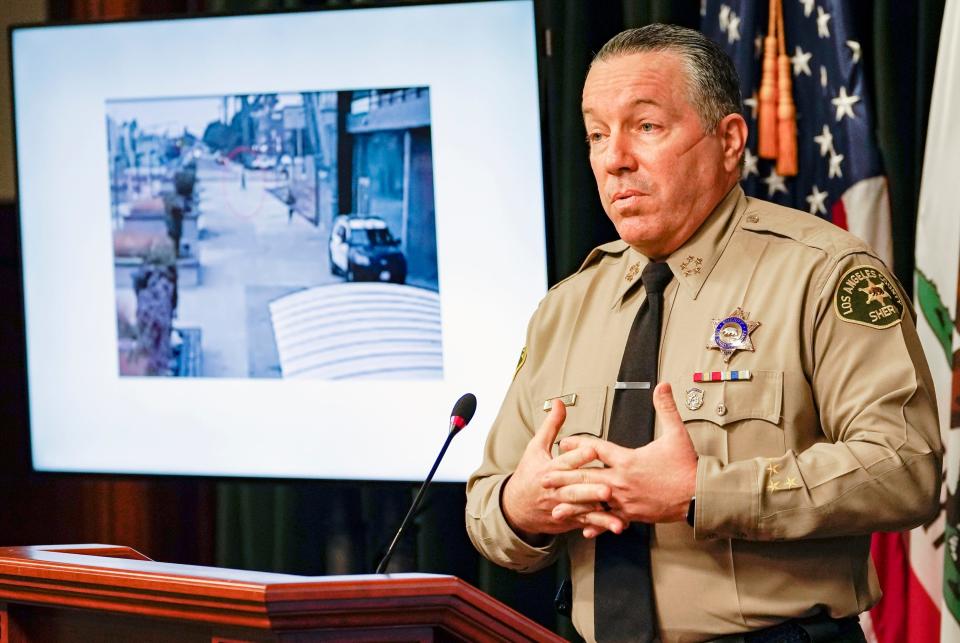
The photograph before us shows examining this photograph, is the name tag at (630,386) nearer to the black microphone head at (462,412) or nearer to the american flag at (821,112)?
the black microphone head at (462,412)

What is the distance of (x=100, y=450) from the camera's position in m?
3.30

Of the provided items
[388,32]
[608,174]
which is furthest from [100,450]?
[608,174]

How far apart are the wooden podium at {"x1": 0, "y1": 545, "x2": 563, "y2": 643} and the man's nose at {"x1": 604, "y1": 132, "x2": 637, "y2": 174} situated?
0.85m

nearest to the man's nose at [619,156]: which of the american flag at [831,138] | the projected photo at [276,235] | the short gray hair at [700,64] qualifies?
the short gray hair at [700,64]

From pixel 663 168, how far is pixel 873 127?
1097mm

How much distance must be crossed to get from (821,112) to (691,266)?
1055 mm

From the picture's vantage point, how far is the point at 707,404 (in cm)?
188

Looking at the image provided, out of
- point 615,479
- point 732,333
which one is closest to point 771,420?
point 732,333

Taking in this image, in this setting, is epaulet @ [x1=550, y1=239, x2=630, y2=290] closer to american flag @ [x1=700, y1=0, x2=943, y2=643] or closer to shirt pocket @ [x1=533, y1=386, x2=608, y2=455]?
shirt pocket @ [x1=533, y1=386, x2=608, y2=455]

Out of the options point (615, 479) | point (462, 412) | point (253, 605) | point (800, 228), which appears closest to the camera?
Result: point (253, 605)

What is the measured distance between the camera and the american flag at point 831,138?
9.14ft

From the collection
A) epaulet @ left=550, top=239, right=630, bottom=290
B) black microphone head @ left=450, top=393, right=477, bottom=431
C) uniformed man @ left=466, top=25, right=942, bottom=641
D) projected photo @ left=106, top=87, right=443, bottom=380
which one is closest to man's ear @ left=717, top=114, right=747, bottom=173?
uniformed man @ left=466, top=25, right=942, bottom=641

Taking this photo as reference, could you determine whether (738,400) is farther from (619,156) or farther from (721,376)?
(619,156)

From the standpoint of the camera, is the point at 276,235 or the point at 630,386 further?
the point at 276,235
